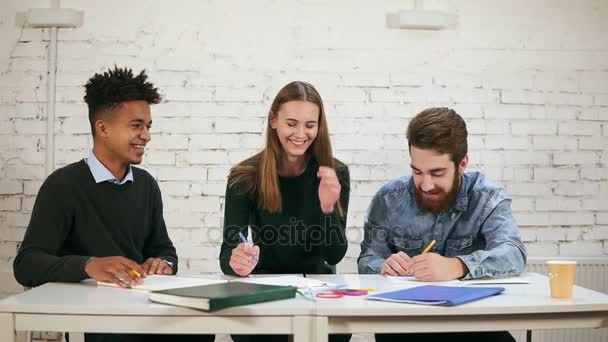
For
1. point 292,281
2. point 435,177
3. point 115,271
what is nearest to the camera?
point 115,271

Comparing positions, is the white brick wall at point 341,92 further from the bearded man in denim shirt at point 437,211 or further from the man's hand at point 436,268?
the man's hand at point 436,268

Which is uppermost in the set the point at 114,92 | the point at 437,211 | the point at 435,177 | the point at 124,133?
the point at 114,92

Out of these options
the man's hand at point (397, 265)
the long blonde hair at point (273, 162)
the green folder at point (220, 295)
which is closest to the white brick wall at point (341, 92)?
the long blonde hair at point (273, 162)

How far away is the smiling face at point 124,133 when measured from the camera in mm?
2438

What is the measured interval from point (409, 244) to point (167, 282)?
0.87 meters

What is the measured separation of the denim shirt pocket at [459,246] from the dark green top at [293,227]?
15.0 inches

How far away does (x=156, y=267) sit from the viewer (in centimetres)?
225

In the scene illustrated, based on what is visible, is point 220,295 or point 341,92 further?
point 341,92

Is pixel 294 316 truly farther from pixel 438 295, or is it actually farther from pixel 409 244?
pixel 409 244

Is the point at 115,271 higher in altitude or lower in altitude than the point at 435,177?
lower

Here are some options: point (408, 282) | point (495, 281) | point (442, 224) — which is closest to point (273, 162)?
point (442, 224)

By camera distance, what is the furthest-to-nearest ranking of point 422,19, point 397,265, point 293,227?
point 422,19
point 293,227
point 397,265

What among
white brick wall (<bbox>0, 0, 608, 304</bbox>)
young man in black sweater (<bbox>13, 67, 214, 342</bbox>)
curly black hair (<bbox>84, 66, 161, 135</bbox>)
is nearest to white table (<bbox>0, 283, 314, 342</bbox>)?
young man in black sweater (<bbox>13, 67, 214, 342</bbox>)

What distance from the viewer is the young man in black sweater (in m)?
2.04
